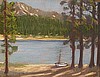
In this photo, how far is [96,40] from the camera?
6680 millimetres

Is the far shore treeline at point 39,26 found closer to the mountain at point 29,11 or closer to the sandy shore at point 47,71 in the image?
the mountain at point 29,11

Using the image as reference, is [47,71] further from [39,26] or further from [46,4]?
[46,4]

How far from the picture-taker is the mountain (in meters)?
6.37

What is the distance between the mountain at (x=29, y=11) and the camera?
637 cm

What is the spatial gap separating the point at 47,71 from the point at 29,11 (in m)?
1.34

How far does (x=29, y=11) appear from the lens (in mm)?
6500

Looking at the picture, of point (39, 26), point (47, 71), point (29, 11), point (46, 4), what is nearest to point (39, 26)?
point (39, 26)

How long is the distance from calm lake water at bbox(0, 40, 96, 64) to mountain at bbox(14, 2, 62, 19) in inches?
22.7

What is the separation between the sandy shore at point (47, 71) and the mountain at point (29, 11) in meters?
1.11

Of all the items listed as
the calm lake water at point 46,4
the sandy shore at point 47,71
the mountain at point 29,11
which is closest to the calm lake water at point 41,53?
the sandy shore at point 47,71

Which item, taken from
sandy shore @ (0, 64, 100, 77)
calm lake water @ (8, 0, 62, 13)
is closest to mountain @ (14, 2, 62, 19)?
calm lake water @ (8, 0, 62, 13)

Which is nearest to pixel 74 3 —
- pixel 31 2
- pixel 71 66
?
pixel 31 2

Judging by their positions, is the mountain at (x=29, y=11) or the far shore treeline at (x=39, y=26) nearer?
the mountain at (x=29, y=11)

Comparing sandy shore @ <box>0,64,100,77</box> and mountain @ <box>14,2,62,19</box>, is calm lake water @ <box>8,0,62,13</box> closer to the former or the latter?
mountain @ <box>14,2,62,19</box>
